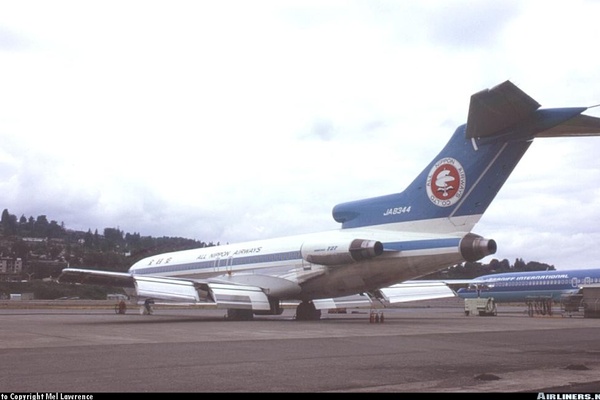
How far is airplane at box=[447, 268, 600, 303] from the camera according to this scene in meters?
49.2

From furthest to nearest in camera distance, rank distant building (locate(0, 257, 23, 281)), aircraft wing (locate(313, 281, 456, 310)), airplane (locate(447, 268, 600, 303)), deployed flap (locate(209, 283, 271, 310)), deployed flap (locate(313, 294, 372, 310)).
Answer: distant building (locate(0, 257, 23, 281)), airplane (locate(447, 268, 600, 303)), deployed flap (locate(313, 294, 372, 310)), aircraft wing (locate(313, 281, 456, 310)), deployed flap (locate(209, 283, 271, 310))

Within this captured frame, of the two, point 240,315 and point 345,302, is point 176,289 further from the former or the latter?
point 345,302

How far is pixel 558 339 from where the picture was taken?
59.1 ft

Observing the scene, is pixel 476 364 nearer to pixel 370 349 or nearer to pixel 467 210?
pixel 370 349

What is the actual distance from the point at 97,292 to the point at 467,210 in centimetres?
8211

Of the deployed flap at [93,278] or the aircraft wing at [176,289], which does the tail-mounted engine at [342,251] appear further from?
the deployed flap at [93,278]

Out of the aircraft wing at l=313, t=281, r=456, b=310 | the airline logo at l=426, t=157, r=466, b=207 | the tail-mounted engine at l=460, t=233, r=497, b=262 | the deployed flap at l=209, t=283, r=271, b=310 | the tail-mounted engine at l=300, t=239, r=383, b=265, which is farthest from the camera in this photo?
the aircraft wing at l=313, t=281, r=456, b=310

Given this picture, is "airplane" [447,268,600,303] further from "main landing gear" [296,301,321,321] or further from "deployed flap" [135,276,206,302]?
"deployed flap" [135,276,206,302]

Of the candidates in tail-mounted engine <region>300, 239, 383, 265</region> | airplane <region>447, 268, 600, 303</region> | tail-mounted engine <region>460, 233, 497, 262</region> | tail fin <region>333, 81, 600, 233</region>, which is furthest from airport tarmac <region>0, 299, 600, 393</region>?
airplane <region>447, 268, 600, 303</region>

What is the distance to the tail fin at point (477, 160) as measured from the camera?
787 inches

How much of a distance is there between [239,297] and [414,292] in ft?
28.7

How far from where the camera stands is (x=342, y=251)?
2500 centimetres

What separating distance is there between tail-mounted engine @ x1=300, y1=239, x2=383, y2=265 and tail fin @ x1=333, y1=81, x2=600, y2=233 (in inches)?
56.6

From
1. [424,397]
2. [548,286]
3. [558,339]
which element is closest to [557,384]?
[424,397]
